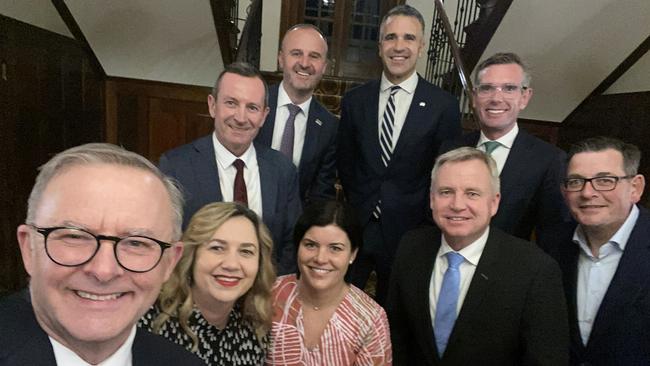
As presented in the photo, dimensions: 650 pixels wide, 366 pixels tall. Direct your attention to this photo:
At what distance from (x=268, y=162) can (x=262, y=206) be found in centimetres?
20

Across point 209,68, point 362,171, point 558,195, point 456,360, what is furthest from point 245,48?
point 456,360

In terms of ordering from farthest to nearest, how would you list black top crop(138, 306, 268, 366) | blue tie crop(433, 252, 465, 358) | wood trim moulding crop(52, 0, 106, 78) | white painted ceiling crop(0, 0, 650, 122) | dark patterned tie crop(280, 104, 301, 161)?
white painted ceiling crop(0, 0, 650, 122), wood trim moulding crop(52, 0, 106, 78), dark patterned tie crop(280, 104, 301, 161), blue tie crop(433, 252, 465, 358), black top crop(138, 306, 268, 366)

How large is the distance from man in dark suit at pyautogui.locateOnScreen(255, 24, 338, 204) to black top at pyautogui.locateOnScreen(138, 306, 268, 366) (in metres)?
1.00

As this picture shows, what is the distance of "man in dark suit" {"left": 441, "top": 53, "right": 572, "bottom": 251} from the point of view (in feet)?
6.16

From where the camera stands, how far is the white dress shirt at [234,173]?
1.89 meters

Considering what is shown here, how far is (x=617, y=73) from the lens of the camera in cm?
477

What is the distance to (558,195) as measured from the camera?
1871mm

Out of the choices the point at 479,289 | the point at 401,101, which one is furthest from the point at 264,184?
the point at 479,289

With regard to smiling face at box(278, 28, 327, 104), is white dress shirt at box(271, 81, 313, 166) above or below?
below

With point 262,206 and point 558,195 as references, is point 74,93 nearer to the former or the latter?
point 262,206

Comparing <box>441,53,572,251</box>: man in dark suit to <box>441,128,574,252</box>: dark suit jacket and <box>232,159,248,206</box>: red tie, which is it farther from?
<box>232,159,248,206</box>: red tie

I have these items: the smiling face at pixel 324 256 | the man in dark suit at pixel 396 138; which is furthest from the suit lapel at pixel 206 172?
the man in dark suit at pixel 396 138

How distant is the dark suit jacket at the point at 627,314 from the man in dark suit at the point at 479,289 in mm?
249

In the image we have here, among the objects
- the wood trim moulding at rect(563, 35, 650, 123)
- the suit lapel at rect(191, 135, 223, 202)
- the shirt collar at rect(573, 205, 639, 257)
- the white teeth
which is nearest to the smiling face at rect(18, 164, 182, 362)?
the white teeth
